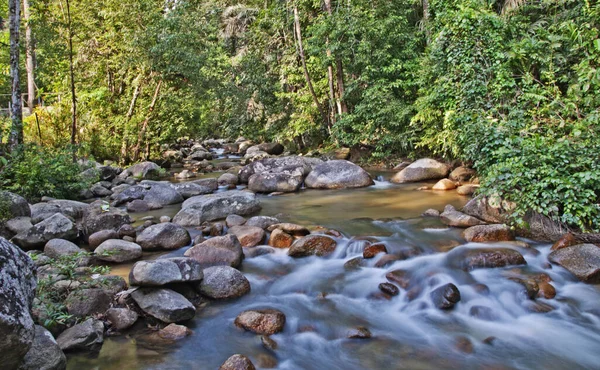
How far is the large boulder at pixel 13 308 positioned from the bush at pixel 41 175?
756cm

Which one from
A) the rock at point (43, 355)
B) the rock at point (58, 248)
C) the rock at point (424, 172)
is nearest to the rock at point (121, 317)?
the rock at point (43, 355)

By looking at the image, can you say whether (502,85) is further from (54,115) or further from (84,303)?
(54,115)

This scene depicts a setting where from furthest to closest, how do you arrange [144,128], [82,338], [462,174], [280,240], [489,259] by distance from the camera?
[144,128]
[462,174]
[280,240]
[489,259]
[82,338]

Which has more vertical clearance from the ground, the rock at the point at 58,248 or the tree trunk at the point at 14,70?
the tree trunk at the point at 14,70

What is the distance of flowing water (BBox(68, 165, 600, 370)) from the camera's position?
429 cm

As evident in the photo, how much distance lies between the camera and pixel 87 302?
15.5 ft

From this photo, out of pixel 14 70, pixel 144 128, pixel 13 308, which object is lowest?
pixel 144 128

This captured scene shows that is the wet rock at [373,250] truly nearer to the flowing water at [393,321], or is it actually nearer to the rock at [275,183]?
the flowing water at [393,321]

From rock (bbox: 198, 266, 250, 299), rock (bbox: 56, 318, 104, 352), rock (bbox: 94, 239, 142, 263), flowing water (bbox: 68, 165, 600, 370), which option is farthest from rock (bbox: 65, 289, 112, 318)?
rock (bbox: 94, 239, 142, 263)

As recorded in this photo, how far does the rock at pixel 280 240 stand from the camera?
23.2 ft

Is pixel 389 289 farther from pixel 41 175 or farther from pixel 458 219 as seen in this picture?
pixel 41 175

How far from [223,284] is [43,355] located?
2273 mm

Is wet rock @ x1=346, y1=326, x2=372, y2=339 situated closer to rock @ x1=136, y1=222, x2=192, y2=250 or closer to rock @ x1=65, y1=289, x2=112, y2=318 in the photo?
rock @ x1=65, y1=289, x2=112, y2=318

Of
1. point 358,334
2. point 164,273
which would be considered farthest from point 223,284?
point 358,334
